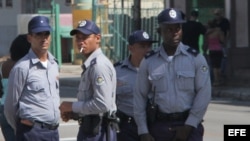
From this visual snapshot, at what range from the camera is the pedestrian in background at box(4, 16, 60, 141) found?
748 centimetres

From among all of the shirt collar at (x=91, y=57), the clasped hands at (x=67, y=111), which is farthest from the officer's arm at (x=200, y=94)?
Answer: the clasped hands at (x=67, y=111)

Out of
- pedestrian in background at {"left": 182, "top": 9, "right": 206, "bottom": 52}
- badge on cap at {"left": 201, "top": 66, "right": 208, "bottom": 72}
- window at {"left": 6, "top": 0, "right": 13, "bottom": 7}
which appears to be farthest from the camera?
window at {"left": 6, "top": 0, "right": 13, "bottom": 7}

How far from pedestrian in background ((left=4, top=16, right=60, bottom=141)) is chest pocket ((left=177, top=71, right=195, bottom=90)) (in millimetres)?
1519

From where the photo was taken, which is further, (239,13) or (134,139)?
(239,13)

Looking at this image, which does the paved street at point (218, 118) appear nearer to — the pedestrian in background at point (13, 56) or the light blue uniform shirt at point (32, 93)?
the pedestrian in background at point (13, 56)

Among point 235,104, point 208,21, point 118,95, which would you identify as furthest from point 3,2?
point 118,95

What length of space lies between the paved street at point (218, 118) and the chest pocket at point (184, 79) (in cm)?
730

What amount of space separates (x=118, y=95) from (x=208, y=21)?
15891mm

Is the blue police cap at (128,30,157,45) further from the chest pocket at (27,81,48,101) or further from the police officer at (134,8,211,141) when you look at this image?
the police officer at (134,8,211,141)

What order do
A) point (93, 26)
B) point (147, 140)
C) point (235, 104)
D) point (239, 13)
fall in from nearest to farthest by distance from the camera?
1. point (147, 140)
2. point (93, 26)
3. point (235, 104)
4. point (239, 13)

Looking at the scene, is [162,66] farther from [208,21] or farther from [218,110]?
[208,21]

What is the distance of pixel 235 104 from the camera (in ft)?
64.4

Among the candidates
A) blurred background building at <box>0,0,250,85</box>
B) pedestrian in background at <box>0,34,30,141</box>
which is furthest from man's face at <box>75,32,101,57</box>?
blurred background building at <box>0,0,250,85</box>

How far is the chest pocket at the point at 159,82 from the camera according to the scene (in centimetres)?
652
